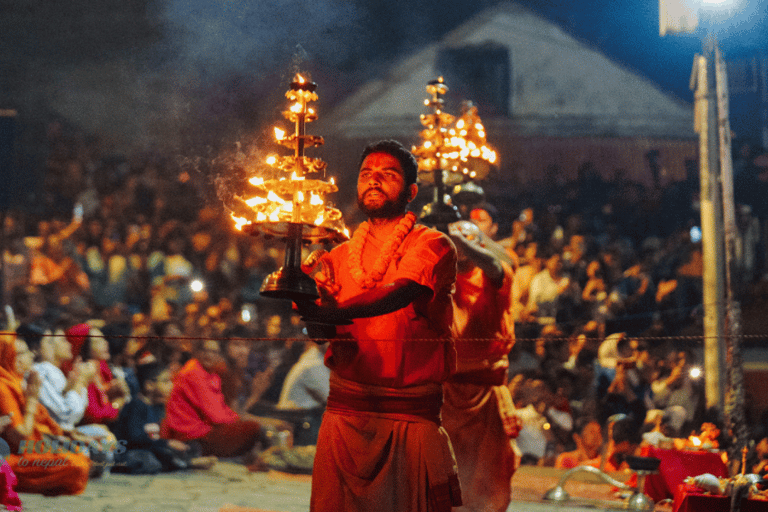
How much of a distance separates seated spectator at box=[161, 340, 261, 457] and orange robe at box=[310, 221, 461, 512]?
5605 millimetres

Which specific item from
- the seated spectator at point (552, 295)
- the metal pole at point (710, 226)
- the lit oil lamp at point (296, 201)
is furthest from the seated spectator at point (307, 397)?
the lit oil lamp at point (296, 201)

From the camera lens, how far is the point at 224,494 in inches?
266

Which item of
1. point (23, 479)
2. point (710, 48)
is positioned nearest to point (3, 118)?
point (23, 479)

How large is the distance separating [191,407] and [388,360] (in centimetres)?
585

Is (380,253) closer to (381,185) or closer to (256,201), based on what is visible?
(381,185)

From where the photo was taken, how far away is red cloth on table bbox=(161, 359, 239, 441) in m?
8.23

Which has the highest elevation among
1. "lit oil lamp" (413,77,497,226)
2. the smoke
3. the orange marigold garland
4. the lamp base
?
the smoke

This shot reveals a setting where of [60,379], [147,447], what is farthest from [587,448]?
[60,379]

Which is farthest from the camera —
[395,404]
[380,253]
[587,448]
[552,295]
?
[552,295]

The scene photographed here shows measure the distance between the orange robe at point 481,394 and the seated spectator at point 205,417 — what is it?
4.41 metres

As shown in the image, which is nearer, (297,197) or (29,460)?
(297,197)

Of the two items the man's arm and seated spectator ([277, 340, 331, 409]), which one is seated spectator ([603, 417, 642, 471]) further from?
the man's arm

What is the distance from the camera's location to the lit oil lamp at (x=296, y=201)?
3121mm

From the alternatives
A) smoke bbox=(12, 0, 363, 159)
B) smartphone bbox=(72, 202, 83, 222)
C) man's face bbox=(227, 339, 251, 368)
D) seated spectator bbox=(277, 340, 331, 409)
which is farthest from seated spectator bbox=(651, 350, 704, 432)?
smartphone bbox=(72, 202, 83, 222)
